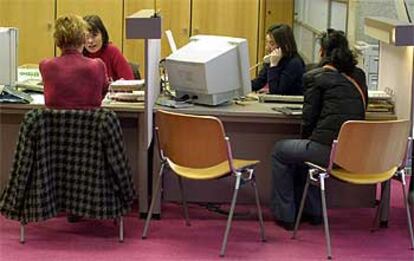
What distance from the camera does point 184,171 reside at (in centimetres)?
382

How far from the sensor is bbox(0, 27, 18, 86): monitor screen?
439 cm

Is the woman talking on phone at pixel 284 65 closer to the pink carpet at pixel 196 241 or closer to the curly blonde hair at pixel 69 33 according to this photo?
the pink carpet at pixel 196 241

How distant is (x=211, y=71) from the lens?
4.13m

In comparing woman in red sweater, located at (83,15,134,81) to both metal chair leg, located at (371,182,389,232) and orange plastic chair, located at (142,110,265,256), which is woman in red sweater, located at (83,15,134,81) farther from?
metal chair leg, located at (371,182,389,232)

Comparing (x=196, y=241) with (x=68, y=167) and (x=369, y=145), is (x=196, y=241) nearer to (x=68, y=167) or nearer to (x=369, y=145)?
(x=68, y=167)

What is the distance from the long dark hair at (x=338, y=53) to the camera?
398 cm

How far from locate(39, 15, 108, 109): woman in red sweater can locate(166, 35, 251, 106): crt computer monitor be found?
55 cm

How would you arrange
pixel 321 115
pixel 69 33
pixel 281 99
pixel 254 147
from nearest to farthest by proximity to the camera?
1. pixel 69 33
2. pixel 321 115
3. pixel 254 147
4. pixel 281 99

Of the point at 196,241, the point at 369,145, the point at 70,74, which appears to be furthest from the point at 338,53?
the point at 70,74

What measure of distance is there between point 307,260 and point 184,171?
0.75 m

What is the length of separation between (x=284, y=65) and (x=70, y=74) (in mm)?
1633

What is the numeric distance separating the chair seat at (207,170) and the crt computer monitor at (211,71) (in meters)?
0.52

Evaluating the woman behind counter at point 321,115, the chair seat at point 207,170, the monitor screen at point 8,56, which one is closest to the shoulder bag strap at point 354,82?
the woman behind counter at point 321,115

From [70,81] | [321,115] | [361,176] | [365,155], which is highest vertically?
[70,81]
